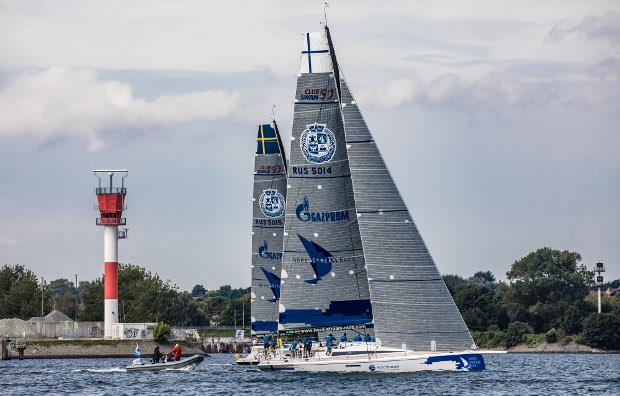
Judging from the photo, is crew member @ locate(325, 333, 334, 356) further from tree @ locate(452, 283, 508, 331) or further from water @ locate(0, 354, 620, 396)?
tree @ locate(452, 283, 508, 331)

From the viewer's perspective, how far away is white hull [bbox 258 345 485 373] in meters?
57.9

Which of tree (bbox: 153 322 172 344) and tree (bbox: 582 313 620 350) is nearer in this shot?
tree (bbox: 153 322 172 344)

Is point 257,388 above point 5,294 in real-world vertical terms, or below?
below

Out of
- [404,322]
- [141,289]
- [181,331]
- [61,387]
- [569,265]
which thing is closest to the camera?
[404,322]

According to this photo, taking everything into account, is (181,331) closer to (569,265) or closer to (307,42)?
(569,265)

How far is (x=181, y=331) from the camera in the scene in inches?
5472

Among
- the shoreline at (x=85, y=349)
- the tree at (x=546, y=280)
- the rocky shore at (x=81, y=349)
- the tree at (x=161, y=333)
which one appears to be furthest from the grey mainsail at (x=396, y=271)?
the tree at (x=546, y=280)

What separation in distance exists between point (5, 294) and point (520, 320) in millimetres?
61687

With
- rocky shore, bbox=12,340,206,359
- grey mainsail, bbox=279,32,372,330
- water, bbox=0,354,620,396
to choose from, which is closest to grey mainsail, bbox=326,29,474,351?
water, bbox=0,354,620,396

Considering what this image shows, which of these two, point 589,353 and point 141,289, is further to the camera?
point 141,289

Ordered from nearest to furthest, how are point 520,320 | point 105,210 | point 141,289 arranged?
point 105,210
point 141,289
point 520,320

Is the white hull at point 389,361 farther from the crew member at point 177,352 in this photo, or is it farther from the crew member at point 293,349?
the crew member at point 177,352

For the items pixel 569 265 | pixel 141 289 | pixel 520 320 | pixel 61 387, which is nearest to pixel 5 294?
pixel 141 289

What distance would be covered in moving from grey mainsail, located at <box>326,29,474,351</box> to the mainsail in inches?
844
